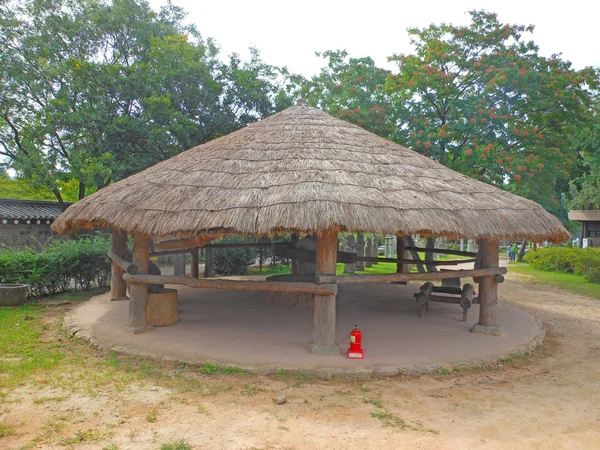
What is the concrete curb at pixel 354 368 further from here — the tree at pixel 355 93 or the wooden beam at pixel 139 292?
the tree at pixel 355 93

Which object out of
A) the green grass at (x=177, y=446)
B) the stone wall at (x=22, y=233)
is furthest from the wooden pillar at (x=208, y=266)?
the green grass at (x=177, y=446)

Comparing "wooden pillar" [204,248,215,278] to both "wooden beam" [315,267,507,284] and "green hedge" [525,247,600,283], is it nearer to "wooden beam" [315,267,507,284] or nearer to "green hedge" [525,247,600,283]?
"wooden beam" [315,267,507,284]

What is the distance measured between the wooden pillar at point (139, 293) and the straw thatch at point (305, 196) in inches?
26.8

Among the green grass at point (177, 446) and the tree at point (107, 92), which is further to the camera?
the tree at point (107, 92)

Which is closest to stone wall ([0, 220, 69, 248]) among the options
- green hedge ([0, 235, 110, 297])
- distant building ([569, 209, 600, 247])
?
green hedge ([0, 235, 110, 297])

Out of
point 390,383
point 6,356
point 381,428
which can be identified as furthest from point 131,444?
point 6,356

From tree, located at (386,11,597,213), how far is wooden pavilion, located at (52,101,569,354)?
5596 millimetres

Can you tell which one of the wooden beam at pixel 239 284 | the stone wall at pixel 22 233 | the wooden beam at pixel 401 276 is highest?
the stone wall at pixel 22 233

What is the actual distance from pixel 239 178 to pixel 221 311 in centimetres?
330

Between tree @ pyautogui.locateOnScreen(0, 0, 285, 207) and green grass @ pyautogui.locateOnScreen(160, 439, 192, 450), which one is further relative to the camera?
tree @ pyautogui.locateOnScreen(0, 0, 285, 207)

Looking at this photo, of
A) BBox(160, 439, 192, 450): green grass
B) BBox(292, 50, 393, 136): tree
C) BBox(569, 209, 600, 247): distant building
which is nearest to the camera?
BBox(160, 439, 192, 450): green grass

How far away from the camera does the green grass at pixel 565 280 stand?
14.8m

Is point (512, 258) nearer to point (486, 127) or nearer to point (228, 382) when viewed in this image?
point (486, 127)

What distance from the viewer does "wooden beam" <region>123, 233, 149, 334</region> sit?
285 inches
